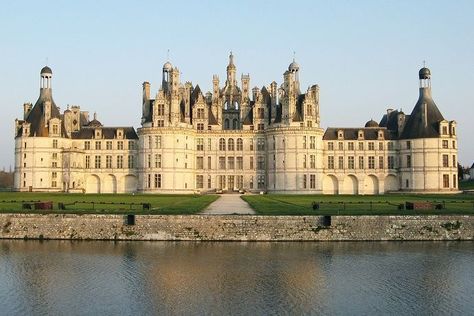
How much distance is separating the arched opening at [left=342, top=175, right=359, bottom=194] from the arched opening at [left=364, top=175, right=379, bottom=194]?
1.50 metres

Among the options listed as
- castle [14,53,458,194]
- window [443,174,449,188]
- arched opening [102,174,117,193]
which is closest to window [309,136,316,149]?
castle [14,53,458,194]

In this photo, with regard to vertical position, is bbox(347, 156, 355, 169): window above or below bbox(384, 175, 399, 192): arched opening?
above

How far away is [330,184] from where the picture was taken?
91.2 meters

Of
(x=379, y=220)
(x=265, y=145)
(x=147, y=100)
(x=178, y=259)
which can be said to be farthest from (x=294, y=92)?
(x=178, y=259)

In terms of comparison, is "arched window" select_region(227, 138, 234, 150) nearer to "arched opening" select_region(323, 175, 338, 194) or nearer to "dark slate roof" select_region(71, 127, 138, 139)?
"dark slate roof" select_region(71, 127, 138, 139)

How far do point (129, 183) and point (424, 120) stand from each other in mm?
44061

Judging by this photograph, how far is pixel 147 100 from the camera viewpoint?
90375 millimetres

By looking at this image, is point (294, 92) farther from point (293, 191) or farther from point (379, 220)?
point (379, 220)

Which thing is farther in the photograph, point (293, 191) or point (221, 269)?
point (293, 191)

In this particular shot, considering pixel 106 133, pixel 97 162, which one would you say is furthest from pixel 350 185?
pixel 97 162

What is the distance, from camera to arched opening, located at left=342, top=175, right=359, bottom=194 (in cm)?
9056

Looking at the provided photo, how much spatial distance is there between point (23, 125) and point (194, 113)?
24.9m

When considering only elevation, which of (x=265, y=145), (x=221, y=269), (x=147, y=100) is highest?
(x=147, y=100)

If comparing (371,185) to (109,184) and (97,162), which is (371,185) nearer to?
(109,184)
